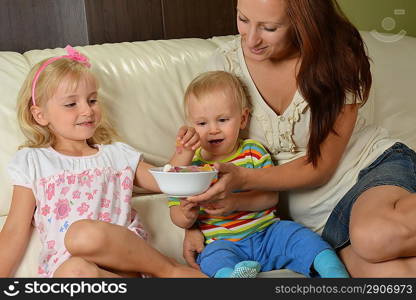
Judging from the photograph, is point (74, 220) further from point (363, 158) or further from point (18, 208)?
point (363, 158)

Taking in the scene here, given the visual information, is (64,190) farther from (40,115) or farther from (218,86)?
(218,86)

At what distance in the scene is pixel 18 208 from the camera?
Result: 1945 millimetres

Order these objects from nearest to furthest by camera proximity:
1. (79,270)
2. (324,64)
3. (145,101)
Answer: (79,270)
(324,64)
(145,101)

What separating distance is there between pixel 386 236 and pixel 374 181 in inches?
10.8

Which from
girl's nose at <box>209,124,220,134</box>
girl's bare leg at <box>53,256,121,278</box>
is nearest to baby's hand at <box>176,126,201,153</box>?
girl's nose at <box>209,124,220,134</box>

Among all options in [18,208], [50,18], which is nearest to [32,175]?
[18,208]

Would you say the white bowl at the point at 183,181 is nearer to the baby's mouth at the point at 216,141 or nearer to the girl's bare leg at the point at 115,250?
the girl's bare leg at the point at 115,250

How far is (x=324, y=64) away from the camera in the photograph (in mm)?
2033

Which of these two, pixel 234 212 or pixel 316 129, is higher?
pixel 316 129

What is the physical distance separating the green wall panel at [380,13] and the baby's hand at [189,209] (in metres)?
2.19

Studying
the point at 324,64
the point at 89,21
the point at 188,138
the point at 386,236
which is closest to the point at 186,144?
the point at 188,138

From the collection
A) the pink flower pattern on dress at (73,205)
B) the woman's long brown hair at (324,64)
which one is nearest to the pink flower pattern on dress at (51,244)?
the pink flower pattern on dress at (73,205)

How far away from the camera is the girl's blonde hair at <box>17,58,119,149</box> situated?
202 cm

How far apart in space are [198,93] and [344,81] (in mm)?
416
